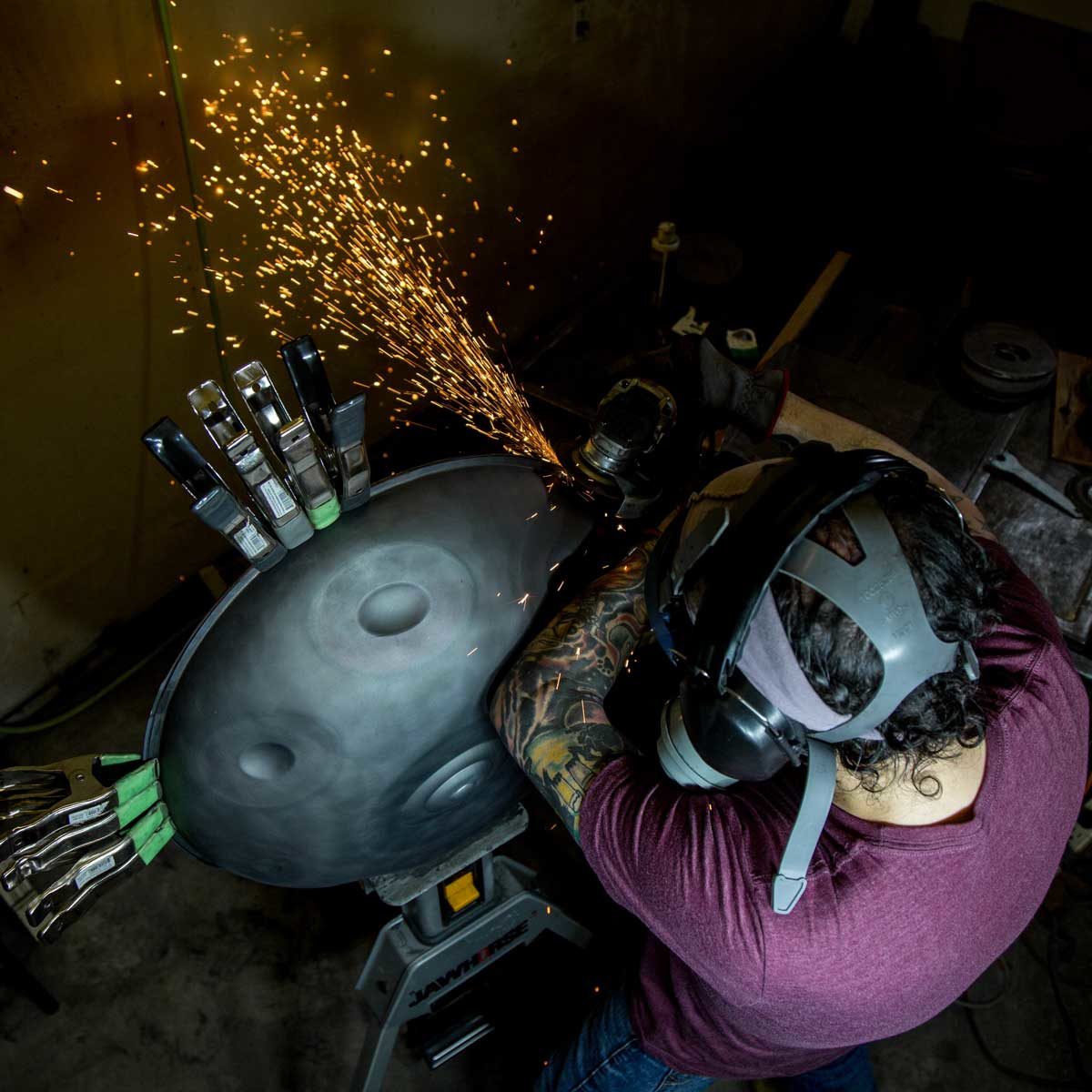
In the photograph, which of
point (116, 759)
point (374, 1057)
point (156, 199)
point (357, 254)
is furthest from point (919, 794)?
point (357, 254)

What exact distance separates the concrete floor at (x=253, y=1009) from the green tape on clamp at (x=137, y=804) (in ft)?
5.14

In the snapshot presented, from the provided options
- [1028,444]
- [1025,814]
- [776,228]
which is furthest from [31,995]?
[776,228]

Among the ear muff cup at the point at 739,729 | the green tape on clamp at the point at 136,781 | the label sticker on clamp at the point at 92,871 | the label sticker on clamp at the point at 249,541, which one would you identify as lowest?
the ear muff cup at the point at 739,729

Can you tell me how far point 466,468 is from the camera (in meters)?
1.29

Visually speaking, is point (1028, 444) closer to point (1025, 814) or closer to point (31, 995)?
point (1025, 814)

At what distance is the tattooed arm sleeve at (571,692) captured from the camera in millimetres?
1278

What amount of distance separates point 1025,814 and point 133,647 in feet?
9.27

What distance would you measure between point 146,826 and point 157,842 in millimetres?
45

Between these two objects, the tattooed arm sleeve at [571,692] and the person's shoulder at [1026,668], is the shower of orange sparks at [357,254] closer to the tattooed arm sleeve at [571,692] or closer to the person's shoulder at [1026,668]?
the tattooed arm sleeve at [571,692]

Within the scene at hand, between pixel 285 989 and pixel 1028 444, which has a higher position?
pixel 1028 444

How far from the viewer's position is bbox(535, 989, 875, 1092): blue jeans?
1743 millimetres

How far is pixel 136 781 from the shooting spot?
45.1 inches

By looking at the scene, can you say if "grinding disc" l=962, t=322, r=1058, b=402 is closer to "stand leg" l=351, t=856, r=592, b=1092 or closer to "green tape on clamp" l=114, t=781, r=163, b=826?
"stand leg" l=351, t=856, r=592, b=1092

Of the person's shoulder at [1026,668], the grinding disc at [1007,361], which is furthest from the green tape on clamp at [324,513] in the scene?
the grinding disc at [1007,361]
